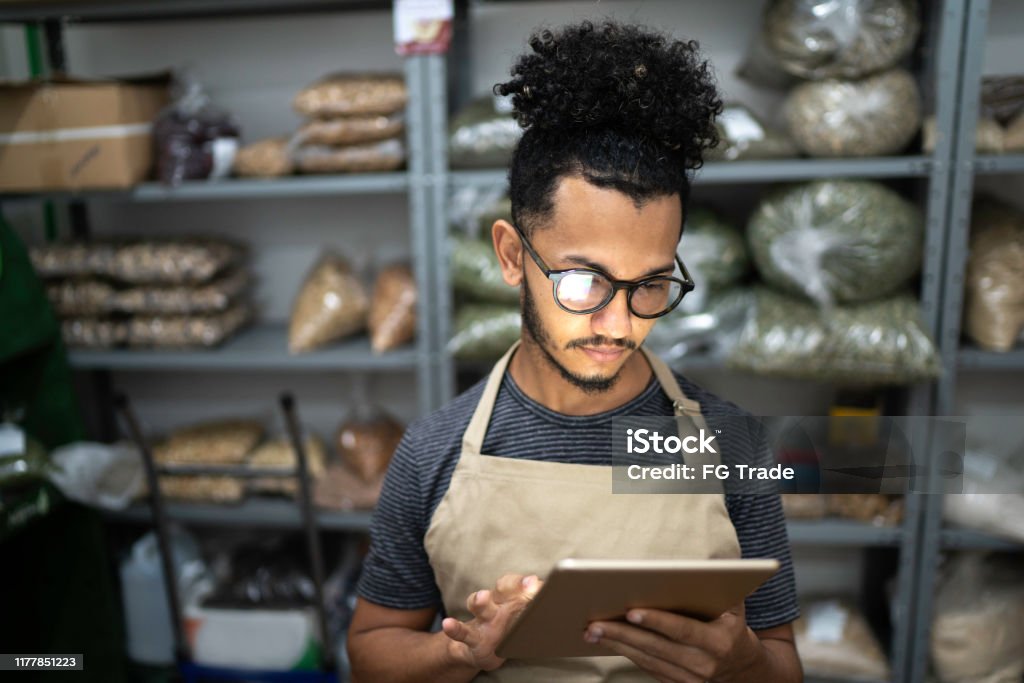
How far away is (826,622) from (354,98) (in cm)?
197

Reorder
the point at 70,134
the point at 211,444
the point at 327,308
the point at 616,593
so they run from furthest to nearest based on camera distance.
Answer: the point at 211,444 < the point at 327,308 < the point at 70,134 < the point at 616,593

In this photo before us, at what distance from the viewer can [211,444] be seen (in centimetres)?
240

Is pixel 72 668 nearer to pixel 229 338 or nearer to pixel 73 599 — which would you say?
pixel 73 599

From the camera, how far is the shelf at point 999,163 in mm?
1865

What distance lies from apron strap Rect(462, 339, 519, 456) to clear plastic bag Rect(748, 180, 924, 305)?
1.09 meters

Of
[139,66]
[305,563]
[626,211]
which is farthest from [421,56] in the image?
[305,563]

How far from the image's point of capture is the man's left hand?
2.71ft

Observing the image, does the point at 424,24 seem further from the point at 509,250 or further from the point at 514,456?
the point at 514,456

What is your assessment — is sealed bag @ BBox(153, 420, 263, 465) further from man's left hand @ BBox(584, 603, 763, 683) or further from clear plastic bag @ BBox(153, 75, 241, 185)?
man's left hand @ BBox(584, 603, 763, 683)

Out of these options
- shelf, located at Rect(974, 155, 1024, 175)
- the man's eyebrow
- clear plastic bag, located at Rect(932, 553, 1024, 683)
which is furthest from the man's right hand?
clear plastic bag, located at Rect(932, 553, 1024, 683)

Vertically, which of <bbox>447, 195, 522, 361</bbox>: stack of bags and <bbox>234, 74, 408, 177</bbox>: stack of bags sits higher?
<bbox>234, 74, 408, 177</bbox>: stack of bags

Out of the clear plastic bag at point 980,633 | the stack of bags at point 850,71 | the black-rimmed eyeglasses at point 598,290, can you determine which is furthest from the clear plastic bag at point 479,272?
the clear plastic bag at point 980,633

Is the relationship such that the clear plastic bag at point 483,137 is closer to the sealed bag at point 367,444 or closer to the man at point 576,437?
the sealed bag at point 367,444

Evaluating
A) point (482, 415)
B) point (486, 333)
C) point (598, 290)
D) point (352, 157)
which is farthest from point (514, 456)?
point (352, 157)
